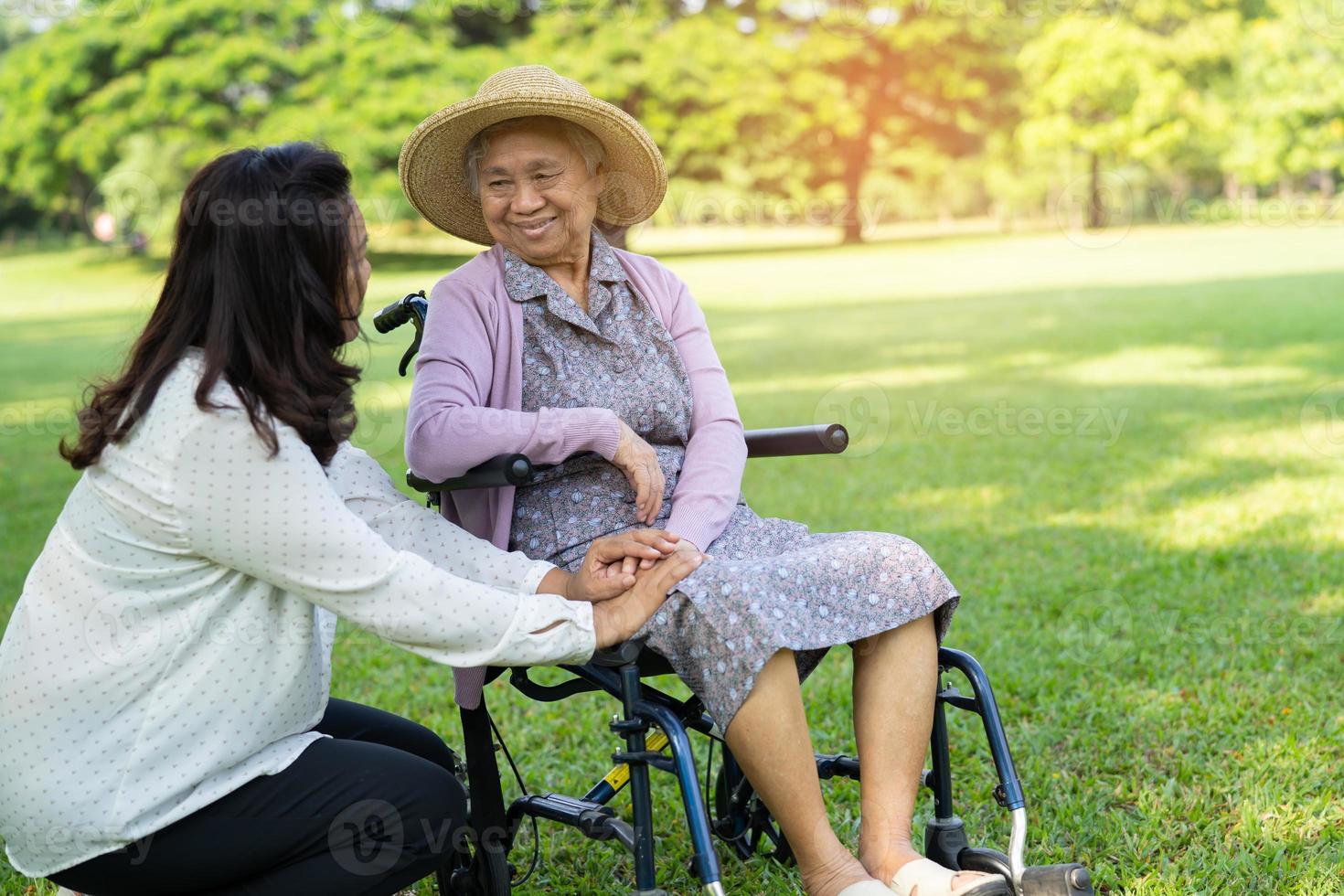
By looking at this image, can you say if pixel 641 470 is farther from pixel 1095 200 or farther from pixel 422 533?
pixel 1095 200

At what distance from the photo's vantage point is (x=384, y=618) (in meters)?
1.96

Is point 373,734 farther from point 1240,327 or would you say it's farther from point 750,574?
point 1240,327

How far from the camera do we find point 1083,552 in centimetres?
518

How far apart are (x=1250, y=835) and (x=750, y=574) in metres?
1.38

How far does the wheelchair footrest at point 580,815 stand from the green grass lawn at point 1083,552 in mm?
372

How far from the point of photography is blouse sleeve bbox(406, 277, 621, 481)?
7.89 ft

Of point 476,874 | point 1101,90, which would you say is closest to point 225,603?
point 476,874

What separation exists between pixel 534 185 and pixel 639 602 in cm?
97

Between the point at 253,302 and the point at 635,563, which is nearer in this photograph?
the point at 253,302

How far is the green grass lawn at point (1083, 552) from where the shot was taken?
2.91m

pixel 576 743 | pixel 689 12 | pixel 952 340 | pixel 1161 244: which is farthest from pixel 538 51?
pixel 576 743
